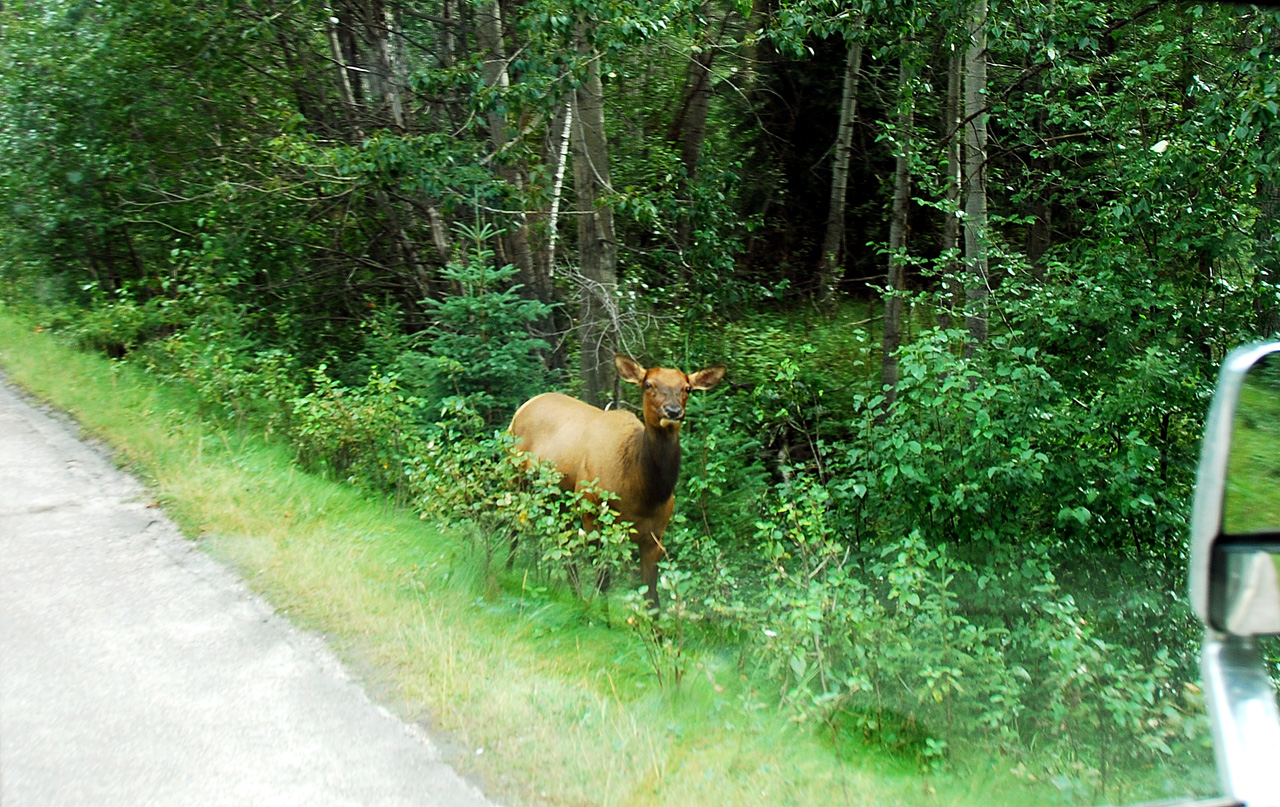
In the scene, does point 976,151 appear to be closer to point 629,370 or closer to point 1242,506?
point 629,370

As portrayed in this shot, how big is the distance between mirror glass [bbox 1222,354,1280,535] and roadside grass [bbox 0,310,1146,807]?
2255mm

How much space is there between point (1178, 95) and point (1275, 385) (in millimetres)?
6995

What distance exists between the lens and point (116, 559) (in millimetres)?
6461

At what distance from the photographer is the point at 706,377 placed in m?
7.87

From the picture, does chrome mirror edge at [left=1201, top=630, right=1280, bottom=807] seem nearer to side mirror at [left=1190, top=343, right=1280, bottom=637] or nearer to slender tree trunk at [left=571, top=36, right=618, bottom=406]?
side mirror at [left=1190, top=343, right=1280, bottom=637]

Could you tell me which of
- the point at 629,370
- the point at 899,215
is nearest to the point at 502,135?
the point at 899,215

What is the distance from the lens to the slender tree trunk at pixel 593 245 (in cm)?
1084

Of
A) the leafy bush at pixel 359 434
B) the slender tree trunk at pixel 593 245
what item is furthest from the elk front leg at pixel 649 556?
the slender tree trunk at pixel 593 245

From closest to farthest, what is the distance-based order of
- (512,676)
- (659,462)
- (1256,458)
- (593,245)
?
(1256,458) < (512,676) < (659,462) < (593,245)

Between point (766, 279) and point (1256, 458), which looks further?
point (766, 279)

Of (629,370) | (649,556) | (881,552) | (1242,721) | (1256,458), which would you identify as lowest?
(649,556)

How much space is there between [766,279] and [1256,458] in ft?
45.7

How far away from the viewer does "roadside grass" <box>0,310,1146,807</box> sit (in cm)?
425

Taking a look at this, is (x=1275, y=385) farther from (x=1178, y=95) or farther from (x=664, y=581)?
(x=1178, y=95)
